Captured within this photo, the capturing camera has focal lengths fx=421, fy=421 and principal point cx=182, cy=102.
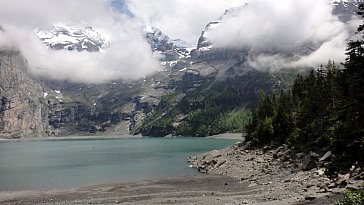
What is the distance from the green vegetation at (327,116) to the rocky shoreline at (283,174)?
12.2 ft

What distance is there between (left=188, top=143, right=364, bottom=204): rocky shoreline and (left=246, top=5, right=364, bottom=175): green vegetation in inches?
146

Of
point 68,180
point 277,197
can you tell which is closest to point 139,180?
point 68,180

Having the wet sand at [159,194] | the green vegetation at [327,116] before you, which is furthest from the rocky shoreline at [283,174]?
the green vegetation at [327,116]

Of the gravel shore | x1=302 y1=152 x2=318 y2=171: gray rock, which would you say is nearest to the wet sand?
the gravel shore

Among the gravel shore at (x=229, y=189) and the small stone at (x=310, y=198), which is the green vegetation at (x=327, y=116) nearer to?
the small stone at (x=310, y=198)

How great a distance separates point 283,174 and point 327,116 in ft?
49.6

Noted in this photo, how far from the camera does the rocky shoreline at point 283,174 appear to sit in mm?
47094

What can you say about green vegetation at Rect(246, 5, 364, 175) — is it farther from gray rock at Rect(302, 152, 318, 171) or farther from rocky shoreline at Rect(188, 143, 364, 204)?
rocky shoreline at Rect(188, 143, 364, 204)

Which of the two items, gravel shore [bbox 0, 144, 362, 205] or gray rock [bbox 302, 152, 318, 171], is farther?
gray rock [bbox 302, 152, 318, 171]

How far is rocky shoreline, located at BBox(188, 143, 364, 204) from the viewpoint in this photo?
4709 centimetres

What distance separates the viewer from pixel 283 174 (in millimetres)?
74125

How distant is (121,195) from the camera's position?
232 feet

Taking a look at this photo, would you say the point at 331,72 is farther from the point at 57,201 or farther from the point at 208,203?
the point at 57,201

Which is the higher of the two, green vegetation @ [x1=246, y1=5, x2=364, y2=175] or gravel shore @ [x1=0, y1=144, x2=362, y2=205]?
green vegetation @ [x1=246, y1=5, x2=364, y2=175]
